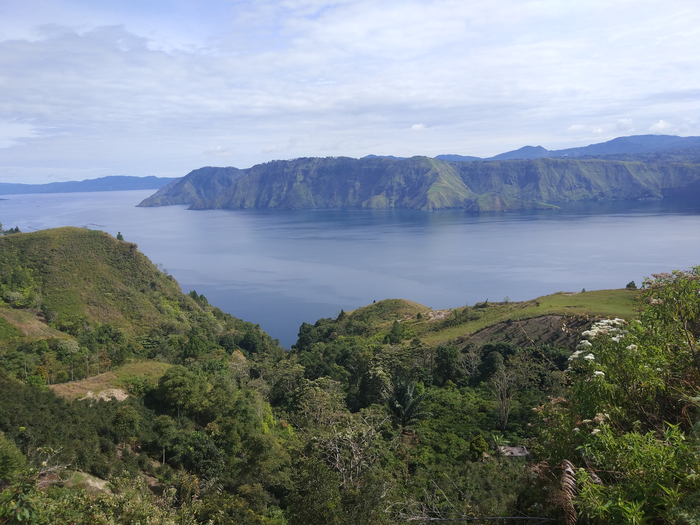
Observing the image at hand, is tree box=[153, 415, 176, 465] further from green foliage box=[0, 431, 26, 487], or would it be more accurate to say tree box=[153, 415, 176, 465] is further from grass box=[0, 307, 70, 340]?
grass box=[0, 307, 70, 340]

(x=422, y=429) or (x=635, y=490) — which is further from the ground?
(x=635, y=490)

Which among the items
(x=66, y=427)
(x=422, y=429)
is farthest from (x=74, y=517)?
(x=422, y=429)

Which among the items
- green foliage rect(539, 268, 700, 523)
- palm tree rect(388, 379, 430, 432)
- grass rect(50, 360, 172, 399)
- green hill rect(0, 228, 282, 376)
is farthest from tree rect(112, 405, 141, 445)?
green foliage rect(539, 268, 700, 523)

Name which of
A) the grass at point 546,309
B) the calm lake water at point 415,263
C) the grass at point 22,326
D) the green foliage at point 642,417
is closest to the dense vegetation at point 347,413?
the green foliage at point 642,417

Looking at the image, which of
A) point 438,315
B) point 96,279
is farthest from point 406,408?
point 96,279

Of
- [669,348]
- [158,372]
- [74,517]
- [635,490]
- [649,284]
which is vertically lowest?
[158,372]

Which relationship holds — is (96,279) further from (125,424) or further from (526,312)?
(526,312)

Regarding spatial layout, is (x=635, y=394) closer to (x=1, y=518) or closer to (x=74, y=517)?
(x=74, y=517)
